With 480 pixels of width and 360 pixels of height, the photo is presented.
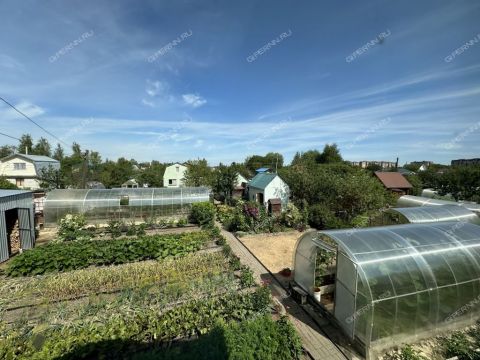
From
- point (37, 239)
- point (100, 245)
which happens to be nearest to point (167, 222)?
point (100, 245)

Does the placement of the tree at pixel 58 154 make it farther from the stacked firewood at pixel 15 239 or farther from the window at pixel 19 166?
the stacked firewood at pixel 15 239

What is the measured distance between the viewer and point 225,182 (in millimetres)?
26656

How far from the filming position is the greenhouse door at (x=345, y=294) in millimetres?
6164

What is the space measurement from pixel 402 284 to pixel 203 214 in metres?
13.7

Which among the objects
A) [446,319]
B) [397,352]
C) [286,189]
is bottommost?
[397,352]

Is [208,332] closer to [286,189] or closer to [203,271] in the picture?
[203,271]

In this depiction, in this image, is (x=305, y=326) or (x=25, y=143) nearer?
(x=305, y=326)

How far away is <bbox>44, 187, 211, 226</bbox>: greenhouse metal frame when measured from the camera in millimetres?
17375

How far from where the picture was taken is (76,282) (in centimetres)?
896

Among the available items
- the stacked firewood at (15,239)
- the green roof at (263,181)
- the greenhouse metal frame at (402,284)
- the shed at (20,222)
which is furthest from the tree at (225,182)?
the greenhouse metal frame at (402,284)

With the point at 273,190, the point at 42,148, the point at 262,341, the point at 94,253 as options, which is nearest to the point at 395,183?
the point at 273,190

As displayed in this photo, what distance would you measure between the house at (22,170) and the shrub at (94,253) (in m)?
35.4

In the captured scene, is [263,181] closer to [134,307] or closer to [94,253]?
[94,253]

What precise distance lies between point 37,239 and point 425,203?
27.6 metres
